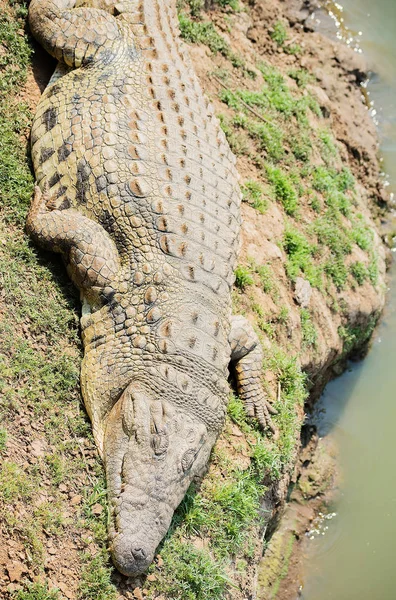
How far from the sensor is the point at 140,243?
513 cm

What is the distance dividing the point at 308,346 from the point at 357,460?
2.19 m

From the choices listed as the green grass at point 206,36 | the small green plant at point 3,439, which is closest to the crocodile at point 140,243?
the small green plant at point 3,439

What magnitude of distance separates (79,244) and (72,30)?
214 centimetres

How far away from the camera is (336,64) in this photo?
1039 cm

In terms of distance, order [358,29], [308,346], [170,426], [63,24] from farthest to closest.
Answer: [358,29] → [308,346] → [63,24] → [170,426]

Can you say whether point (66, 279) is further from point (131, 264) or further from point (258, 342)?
point (258, 342)

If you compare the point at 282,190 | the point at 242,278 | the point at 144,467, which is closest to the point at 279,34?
the point at 282,190

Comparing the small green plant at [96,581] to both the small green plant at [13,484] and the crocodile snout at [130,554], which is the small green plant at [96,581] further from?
the small green plant at [13,484]

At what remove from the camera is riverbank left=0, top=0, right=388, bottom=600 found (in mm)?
4559

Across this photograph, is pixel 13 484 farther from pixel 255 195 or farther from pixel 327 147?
pixel 327 147

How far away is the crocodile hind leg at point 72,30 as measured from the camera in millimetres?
5789

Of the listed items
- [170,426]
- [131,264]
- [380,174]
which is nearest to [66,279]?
[131,264]

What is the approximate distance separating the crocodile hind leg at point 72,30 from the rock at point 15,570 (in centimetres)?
418

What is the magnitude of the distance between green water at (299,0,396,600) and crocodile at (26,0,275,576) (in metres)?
2.95
